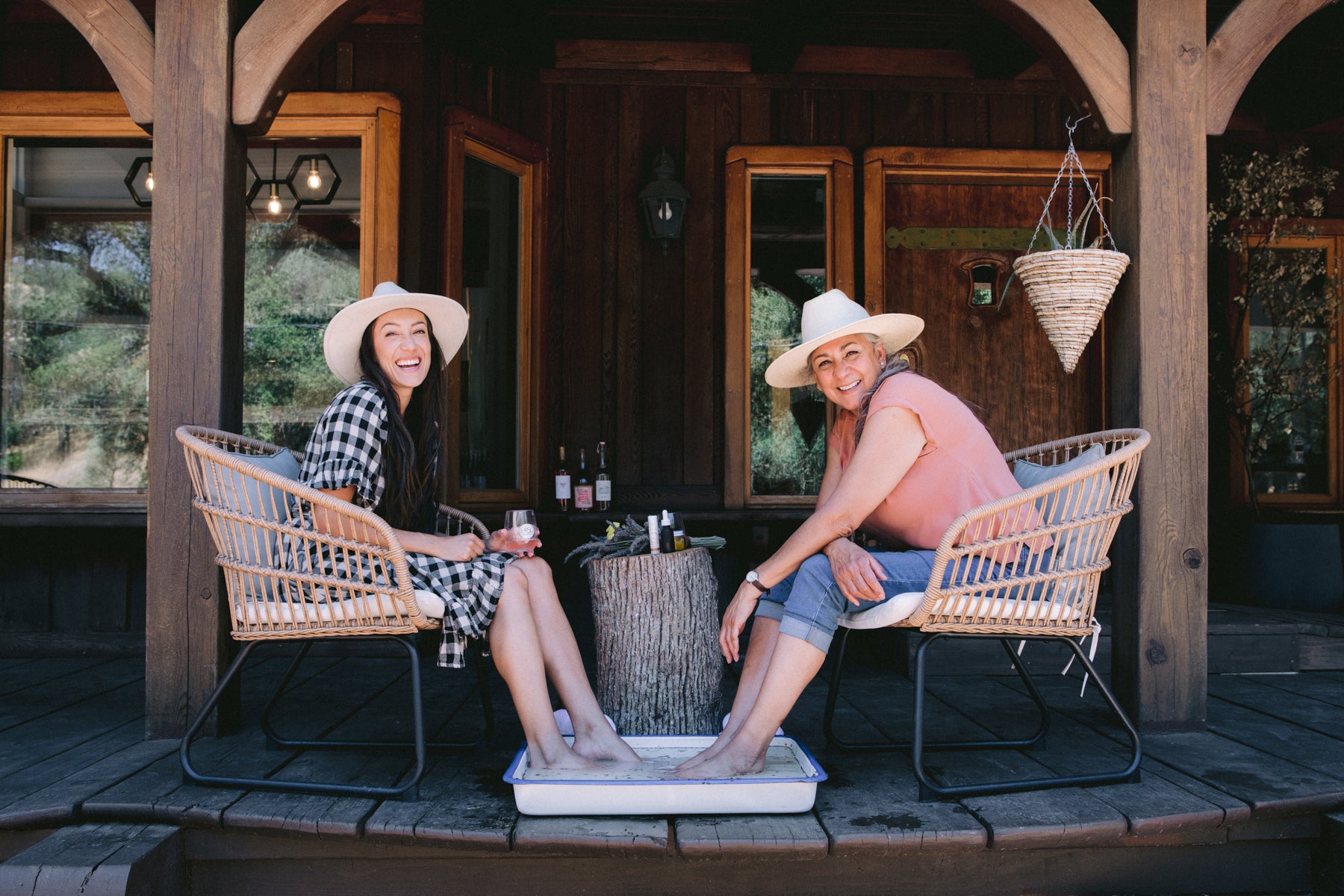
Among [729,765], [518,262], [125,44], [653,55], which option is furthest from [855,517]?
[653,55]

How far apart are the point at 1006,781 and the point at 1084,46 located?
1.95m

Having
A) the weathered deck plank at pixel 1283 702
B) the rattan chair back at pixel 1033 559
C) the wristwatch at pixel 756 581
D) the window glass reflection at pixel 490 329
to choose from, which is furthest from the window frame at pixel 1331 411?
the wristwatch at pixel 756 581

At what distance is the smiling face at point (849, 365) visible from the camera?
227 cm

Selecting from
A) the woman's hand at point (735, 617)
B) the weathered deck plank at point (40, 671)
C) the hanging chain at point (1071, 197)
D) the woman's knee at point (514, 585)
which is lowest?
the weathered deck plank at point (40, 671)

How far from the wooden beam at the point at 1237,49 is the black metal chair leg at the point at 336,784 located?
2.56m

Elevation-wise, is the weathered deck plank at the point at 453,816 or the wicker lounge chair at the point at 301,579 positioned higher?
the wicker lounge chair at the point at 301,579

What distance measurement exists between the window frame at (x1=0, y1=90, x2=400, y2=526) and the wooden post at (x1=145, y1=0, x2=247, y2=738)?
1.18 meters

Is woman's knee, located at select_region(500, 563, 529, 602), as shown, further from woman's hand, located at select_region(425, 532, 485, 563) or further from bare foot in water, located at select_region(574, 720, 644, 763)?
bare foot in water, located at select_region(574, 720, 644, 763)

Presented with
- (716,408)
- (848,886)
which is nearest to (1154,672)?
(848,886)

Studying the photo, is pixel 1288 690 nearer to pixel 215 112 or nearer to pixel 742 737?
pixel 742 737

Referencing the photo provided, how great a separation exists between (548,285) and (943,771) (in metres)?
2.83

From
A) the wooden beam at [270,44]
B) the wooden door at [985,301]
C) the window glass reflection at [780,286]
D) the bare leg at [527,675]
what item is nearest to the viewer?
the bare leg at [527,675]

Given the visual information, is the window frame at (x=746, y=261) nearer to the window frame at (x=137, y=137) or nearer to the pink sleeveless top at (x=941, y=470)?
the window frame at (x=137, y=137)

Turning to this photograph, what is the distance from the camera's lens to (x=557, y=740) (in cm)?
198
